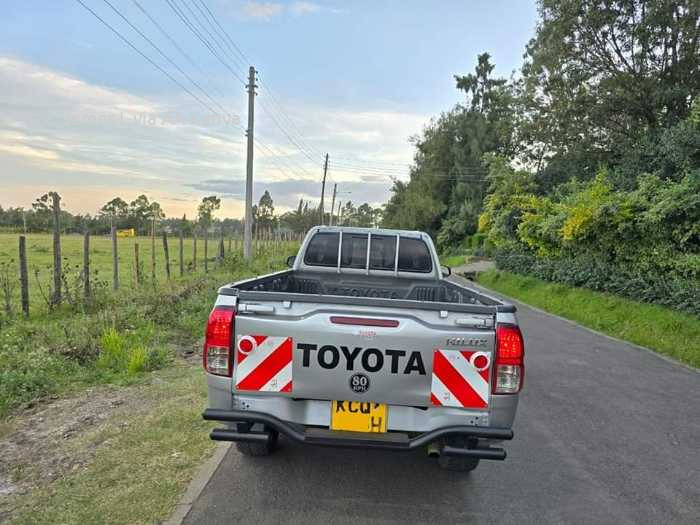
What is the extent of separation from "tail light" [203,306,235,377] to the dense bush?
34.7 feet

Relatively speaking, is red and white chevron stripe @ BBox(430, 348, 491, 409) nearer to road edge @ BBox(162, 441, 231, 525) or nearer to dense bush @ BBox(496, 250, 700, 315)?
road edge @ BBox(162, 441, 231, 525)

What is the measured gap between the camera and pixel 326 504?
12.0 feet

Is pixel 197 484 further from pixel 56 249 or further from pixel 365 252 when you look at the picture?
pixel 56 249

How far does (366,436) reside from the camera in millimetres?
3377

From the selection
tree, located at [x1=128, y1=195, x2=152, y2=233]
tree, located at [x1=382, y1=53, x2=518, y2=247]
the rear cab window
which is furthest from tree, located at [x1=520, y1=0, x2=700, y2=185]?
tree, located at [x1=128, y1=195, x2=152, y2=233]

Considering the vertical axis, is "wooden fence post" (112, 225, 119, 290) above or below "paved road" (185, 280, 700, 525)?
above

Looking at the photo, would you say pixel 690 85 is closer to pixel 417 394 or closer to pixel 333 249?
pixel 333 249

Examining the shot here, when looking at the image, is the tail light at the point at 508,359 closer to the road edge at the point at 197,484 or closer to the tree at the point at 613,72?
the road edge at the point at 197,484

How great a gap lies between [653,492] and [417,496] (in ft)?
6.14

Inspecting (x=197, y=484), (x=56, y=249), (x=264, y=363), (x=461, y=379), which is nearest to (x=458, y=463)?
(x=461, y=379)

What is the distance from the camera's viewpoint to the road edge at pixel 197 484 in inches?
134

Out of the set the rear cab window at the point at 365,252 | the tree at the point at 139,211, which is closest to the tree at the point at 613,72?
the rear cab window at the point at 365,252

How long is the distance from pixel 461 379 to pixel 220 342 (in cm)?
152

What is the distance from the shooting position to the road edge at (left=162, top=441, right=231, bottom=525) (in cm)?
339
